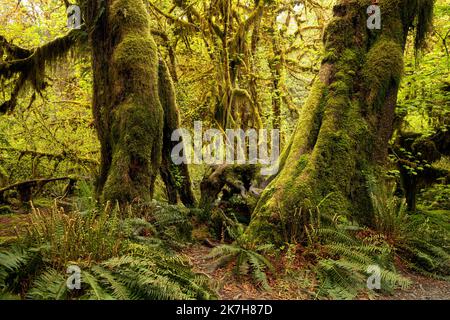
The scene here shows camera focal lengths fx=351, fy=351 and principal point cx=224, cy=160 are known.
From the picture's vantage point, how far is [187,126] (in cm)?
1349

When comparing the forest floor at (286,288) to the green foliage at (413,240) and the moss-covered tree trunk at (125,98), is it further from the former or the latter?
the moss-covered tree trunk at (125,98)

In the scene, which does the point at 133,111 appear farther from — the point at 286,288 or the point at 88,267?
the point at 286,288

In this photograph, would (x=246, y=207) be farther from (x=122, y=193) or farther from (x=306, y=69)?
(x=306, y=69)

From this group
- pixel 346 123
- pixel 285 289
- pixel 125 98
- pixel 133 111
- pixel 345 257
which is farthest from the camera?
pixel 125 98

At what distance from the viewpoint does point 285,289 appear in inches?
166

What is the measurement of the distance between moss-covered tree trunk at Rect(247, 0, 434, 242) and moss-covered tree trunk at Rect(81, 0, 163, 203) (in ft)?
7.53

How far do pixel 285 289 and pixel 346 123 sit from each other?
128 inches

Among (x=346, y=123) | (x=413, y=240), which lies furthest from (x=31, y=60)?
(x=413, y=240)

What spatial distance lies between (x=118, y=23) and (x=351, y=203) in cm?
549

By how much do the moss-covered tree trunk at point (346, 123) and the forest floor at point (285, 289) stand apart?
3.08ft

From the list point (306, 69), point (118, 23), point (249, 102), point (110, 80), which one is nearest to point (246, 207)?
point (110, 80)

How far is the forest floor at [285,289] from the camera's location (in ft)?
13.4

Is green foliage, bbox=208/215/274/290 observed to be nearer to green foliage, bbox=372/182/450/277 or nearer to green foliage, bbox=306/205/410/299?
green foliage, bbox=306/205/410/299

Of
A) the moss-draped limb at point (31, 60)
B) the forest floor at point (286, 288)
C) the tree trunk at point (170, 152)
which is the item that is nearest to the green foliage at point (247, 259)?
the forest floor at point (286, 288)
